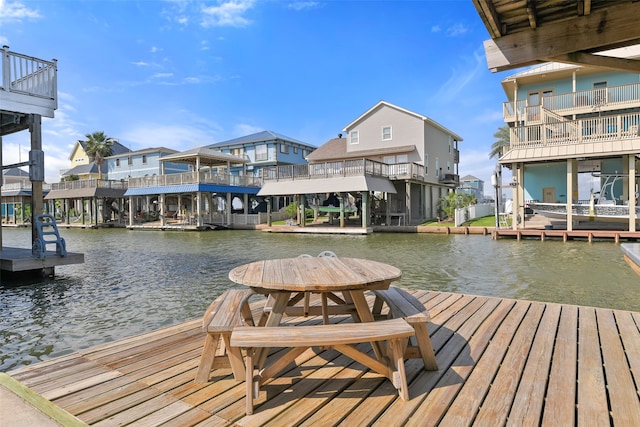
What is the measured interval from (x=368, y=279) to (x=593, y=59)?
113 inches

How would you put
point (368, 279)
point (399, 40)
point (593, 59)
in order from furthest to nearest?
point (399, 40), point (593, 59), point (368, 279)

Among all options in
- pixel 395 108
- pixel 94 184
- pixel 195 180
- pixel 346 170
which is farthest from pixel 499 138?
pixel 94 184

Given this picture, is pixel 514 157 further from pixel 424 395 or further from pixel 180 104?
pixel 180 104

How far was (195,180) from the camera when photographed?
93.4ft

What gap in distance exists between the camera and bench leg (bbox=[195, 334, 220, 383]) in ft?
8.33

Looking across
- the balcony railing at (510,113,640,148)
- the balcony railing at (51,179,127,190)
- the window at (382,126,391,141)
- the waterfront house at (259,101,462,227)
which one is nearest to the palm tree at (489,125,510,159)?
the waterfront house at (259,101,462,227)

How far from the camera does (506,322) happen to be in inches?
152

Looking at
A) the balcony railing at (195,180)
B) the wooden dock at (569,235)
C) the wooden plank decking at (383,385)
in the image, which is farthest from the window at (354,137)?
the wooden plank decking at (383,385)

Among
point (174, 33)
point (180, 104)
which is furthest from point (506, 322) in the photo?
point (180, 104)

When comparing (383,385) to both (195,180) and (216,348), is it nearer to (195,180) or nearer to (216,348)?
(216,348)

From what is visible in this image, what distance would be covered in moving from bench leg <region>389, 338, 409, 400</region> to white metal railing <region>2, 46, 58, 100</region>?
33.8 ft

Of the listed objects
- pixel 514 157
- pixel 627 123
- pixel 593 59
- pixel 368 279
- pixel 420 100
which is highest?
pixel 420 100

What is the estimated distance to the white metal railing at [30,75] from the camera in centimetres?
817

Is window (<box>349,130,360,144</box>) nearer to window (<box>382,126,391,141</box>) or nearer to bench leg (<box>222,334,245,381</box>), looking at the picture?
window (<box>382,126,391,141</box>)
